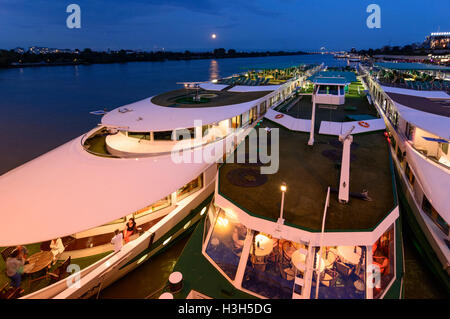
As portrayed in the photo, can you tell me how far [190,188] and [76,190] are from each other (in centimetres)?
441

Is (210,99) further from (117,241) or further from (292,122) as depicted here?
(117,241)

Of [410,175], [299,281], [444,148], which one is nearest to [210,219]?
[299,281]

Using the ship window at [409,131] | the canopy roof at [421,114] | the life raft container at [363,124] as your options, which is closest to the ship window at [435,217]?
the canopy roof at [421,114]

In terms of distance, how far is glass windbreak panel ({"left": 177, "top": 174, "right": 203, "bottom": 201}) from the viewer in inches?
444

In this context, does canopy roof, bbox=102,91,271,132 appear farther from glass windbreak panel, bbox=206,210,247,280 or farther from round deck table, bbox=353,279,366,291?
round deck table, bbox=353,279,366,291

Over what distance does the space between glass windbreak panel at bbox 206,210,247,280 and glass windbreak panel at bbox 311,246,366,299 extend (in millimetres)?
2468

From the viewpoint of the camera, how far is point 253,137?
51.8 feet

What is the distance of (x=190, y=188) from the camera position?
11.7 metres

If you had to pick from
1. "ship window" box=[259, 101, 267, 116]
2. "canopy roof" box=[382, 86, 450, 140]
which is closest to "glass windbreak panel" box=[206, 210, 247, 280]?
"canopy roof" box=[382, 86, 450, 140]

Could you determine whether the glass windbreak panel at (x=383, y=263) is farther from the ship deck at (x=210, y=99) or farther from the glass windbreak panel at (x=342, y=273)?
the ship deck at (x=210, y=99)

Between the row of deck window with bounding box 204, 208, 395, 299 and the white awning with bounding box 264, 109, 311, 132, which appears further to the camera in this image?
the white awning with bounding box 264, 109, 311, 132
